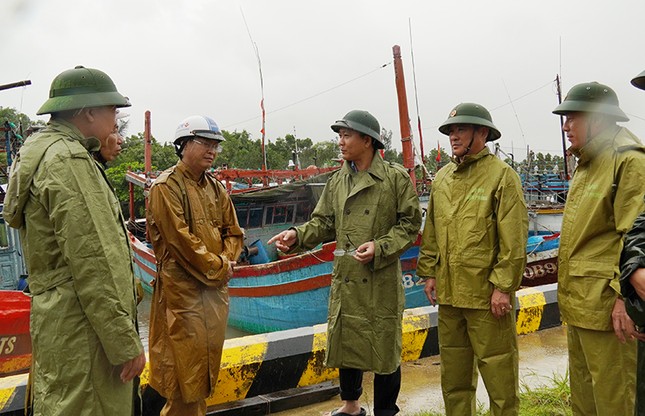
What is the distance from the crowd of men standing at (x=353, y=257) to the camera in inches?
79.9

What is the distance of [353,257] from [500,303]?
0.92 metres

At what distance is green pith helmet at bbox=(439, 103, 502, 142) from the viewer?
308cm

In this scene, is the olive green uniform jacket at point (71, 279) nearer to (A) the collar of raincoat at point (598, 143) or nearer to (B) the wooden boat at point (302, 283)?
(A) the collar of raincoat at point (598, 143)

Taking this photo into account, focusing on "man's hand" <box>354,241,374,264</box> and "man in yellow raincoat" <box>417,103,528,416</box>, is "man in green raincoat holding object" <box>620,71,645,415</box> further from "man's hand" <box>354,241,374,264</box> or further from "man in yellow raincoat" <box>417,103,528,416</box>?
"man's hand" <box>354,241,374,264</box>

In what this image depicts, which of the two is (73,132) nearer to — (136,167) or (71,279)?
(71,279)

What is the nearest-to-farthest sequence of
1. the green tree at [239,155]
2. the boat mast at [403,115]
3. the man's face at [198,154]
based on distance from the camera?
the man's face at [198,154] → the boat mast at [403,115] → the green tree at [239,155]

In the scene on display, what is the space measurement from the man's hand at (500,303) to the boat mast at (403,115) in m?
8.36

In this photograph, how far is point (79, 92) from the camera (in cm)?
222

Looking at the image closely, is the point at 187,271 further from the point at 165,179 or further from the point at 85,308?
the point at 85,308

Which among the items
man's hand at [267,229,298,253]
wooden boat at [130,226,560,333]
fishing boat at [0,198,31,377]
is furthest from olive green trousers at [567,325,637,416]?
fishing boat at [0,198,31,377]

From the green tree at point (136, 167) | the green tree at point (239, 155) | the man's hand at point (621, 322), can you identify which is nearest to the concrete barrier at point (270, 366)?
the man's hand at point (621, 322)

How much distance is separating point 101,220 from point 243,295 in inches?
355

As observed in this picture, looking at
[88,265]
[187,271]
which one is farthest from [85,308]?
[187,271]

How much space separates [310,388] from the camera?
376cm
